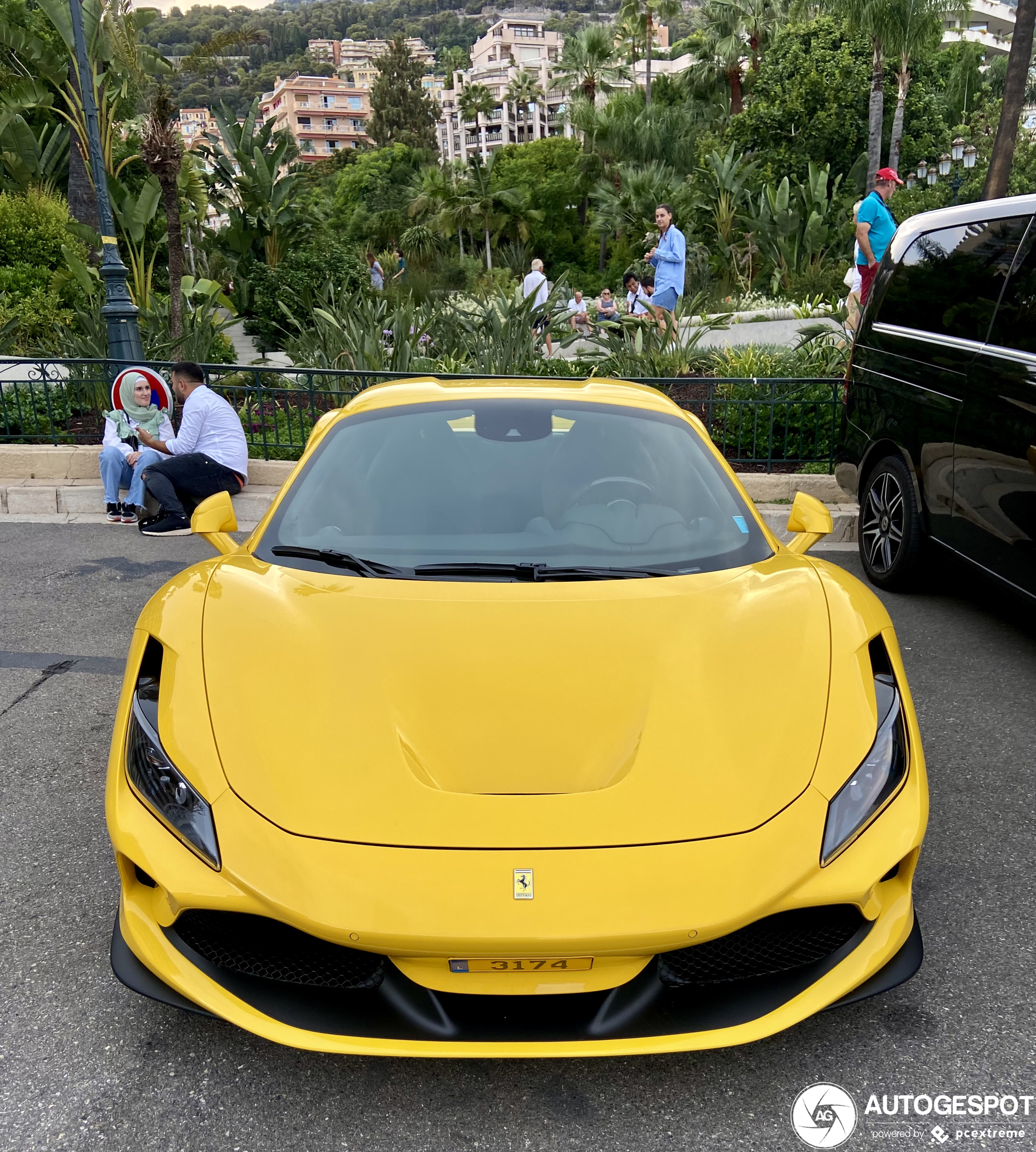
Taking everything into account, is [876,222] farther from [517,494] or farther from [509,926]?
[509,926]

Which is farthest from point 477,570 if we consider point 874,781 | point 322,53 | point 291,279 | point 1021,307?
point 322,53

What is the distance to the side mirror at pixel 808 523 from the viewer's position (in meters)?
3.26

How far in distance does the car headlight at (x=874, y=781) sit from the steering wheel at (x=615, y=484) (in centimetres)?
109

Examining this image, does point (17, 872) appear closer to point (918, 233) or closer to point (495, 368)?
point (918, 233)

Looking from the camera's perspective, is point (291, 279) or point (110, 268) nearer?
point (110, 268)

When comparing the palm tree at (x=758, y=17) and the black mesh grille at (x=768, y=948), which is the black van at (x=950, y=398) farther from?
the palm tree at (x=758, y=17)

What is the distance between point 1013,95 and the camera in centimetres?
1483

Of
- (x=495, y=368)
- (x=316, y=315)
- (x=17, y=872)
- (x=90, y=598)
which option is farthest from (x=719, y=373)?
(x=17, y=872)

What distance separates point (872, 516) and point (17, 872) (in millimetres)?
4826

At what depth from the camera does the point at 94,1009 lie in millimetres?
2471

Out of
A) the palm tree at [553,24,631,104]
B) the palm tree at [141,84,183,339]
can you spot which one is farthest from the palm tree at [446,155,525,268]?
the palm tree at [141,84,183,339]

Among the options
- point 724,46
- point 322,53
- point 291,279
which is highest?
point 322,53

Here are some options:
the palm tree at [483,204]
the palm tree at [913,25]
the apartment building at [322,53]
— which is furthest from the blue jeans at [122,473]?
Answer: the apartment building at [322,53]
